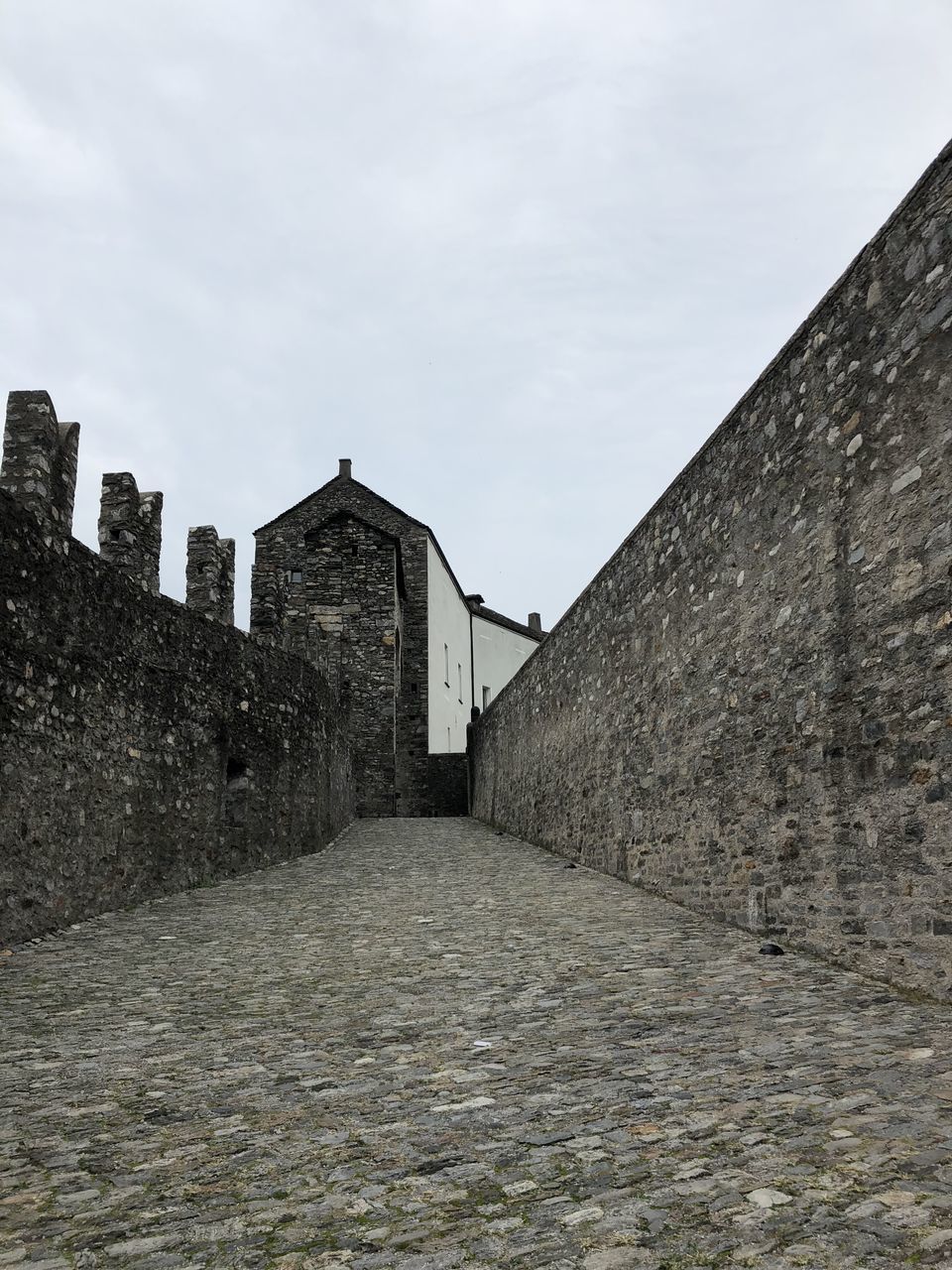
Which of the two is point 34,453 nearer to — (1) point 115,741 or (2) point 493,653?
(1) point 115,741

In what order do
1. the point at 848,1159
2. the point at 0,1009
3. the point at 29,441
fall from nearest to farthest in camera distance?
1. the point at 848,1159
2. the point at 0,1009
3. the point at 29,441

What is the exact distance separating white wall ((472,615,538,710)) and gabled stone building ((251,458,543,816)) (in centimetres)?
869

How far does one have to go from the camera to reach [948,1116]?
2590 mm

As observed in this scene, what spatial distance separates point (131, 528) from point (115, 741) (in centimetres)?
193

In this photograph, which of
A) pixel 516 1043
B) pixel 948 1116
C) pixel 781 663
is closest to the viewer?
pixel 948 1116

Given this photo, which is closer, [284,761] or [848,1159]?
[848,1159]

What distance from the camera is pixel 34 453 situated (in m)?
6.27

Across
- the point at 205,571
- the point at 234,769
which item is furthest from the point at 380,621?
the point at 205,571

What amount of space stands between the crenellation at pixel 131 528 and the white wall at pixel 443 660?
18663 mm

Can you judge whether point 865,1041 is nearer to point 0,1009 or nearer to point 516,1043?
point 516,1043

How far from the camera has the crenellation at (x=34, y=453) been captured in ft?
20.4

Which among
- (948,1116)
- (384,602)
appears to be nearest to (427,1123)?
(948,1116)

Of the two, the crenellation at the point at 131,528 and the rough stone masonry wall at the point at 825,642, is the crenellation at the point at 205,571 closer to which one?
the crenellation at the point at 131,528

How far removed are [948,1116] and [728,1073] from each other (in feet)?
2.46
